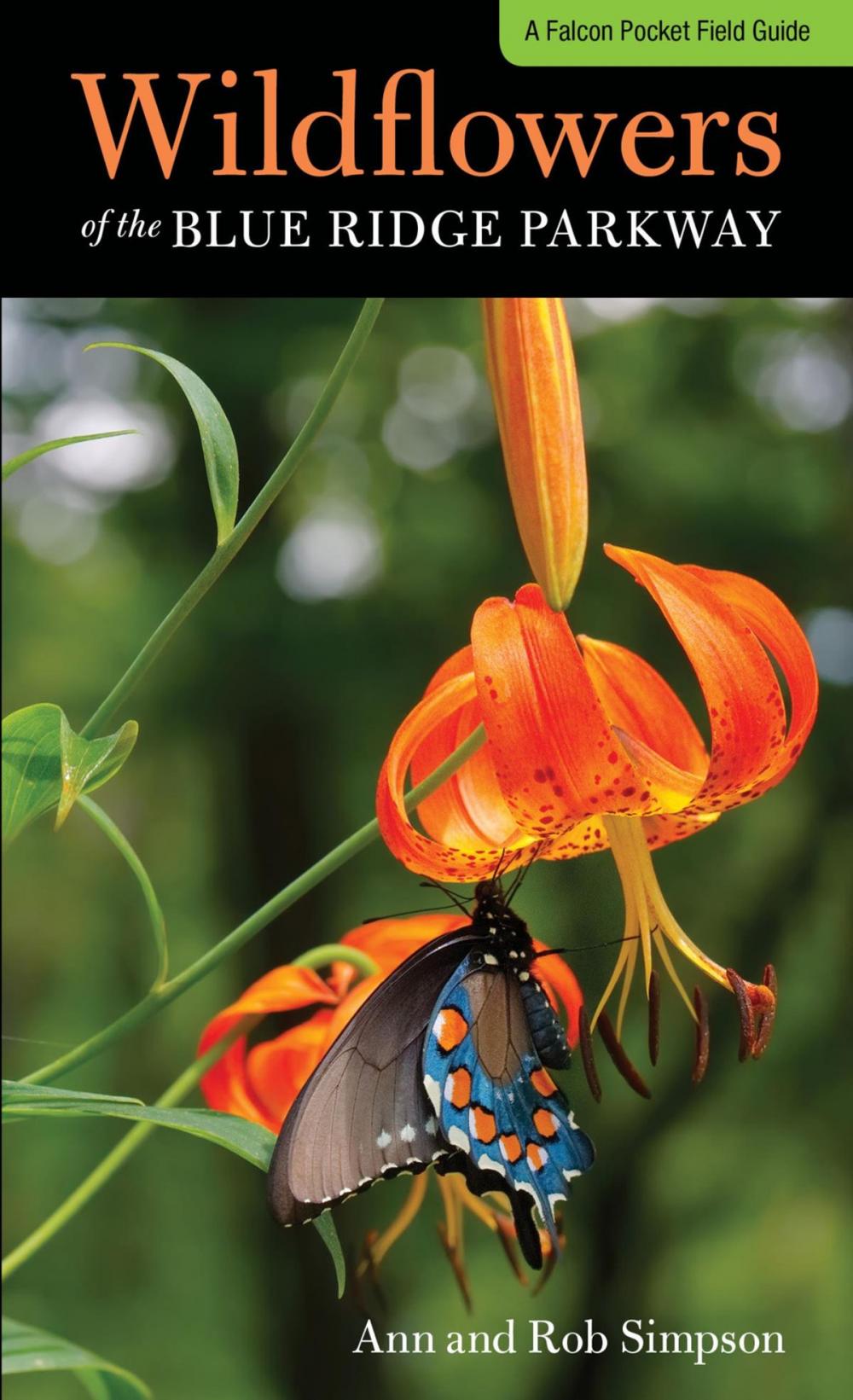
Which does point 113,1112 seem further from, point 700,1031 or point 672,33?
point 672,33

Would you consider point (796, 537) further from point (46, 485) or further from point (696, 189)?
point (696, 189)

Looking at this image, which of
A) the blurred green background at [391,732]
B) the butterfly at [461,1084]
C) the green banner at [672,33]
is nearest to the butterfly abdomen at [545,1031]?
the butterfly at [461,1084]

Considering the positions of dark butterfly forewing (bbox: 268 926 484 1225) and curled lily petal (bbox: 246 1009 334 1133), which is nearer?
dark butterfly forewing (bbox: 268 926 484 1225)

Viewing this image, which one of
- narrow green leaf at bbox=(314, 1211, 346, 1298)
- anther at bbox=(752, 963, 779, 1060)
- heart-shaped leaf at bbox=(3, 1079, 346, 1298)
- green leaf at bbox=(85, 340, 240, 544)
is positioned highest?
green leaf at bbox=(85, 340, 240, 544)

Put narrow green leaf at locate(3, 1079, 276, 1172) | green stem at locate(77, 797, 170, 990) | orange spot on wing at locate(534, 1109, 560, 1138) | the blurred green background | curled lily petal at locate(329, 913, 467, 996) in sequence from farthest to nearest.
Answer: the blurred green background
curled lily petal at locate(329, 913, 467, 996)
orange spot on wing at locate(534, 1109, 560, 1138)
green stem at locate(77, 797, 170, 990)
narrow green leaf at locate(3, 1079, 276, 1172)

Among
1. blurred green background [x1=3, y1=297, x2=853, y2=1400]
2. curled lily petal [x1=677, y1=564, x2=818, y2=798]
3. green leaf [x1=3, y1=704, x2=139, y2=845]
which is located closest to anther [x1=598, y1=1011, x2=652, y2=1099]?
curled lily petal [x1=677, y1=564, x2=818, y2=798]

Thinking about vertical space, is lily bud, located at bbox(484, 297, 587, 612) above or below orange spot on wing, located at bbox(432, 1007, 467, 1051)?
above

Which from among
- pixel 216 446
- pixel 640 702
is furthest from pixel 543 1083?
→ pixel 216 446

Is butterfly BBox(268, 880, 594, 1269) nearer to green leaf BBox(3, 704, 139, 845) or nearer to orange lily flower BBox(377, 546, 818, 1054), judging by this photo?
orange lily flower BBox(377, 546, 818, 1054)
